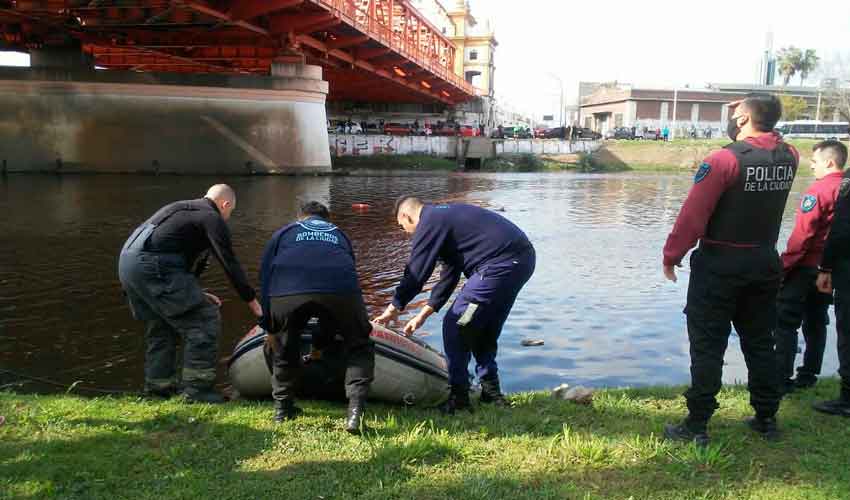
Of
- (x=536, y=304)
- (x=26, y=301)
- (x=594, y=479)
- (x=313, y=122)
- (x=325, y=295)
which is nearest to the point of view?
(x=594, y=479)

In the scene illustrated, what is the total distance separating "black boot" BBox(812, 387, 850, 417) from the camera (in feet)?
16.4

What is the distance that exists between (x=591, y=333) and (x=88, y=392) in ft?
18.0

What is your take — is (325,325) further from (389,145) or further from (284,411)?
(389,145)

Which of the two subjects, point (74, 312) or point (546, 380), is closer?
point (546, 380)

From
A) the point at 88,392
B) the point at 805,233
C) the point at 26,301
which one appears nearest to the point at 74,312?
the point at 26,301

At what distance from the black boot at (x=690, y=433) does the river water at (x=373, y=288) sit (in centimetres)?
226

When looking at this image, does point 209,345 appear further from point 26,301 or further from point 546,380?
point 26,301

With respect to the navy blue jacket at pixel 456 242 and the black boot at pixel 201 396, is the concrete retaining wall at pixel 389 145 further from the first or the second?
the navy blue jacket at pixel 456 242

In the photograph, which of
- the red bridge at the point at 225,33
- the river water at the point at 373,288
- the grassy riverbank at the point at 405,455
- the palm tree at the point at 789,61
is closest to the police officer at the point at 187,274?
the grassy riverbank at the point at 405,455

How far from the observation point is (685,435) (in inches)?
174

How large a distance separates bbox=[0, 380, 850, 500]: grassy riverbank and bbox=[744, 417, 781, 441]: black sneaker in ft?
0.19

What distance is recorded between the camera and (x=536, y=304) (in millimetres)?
9914

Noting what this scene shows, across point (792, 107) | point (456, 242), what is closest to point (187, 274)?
point (456, 242)

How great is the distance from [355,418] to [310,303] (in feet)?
2.63
